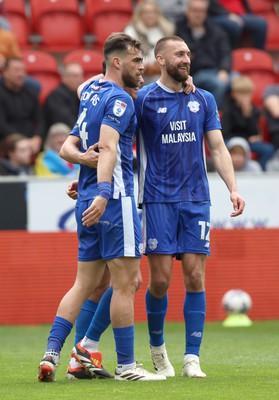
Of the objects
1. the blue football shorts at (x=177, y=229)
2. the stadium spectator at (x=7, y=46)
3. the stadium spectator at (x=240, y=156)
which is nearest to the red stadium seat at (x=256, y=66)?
the stadium spectator at (x=240, y=156)

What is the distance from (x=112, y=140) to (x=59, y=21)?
10.3 meters

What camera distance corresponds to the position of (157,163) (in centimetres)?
773

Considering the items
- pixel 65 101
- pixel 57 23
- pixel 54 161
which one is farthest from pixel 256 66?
pixel 54 161

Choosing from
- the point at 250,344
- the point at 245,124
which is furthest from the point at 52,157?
the point at 250,344

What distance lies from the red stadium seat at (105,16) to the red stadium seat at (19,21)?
992 mm

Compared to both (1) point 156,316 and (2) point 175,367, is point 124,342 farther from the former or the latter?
(2) point 175,367

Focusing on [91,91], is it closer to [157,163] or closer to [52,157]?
[157,163]

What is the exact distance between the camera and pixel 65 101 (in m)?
14.5

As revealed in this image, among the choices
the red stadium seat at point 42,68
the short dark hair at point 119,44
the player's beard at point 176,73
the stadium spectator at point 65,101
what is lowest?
the player's beard at point 176,73

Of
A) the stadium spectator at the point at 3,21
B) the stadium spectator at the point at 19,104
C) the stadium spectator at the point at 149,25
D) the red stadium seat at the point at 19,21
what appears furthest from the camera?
the red stadium seat at the point at 19,21

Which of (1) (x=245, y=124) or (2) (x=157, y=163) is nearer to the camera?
(2) (x=157, y=163)

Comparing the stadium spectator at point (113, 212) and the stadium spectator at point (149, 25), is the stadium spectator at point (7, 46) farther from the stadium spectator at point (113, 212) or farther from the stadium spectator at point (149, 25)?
the stadium spectator at point (113, 212)

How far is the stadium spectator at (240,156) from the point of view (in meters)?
14.0

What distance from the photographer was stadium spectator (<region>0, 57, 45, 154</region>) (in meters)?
14.1
